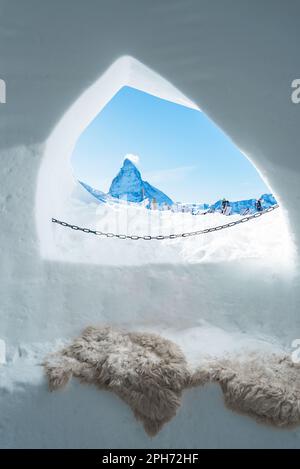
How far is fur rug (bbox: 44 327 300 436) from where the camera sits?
1783 mm

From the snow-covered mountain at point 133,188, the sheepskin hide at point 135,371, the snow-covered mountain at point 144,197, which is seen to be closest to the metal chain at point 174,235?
the snow-covered mountain at point 144,197

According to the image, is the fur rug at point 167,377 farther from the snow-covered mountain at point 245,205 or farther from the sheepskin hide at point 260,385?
the snow-covered mountain at point 245,205

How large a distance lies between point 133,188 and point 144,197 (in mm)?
233

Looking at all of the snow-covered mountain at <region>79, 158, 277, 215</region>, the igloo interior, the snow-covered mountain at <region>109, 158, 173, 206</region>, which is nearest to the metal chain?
the igloo interior

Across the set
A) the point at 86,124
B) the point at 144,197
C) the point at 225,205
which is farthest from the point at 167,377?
the point at 144,197

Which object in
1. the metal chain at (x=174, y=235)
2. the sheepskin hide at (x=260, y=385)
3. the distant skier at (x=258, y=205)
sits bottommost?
the sheepskin hide at (x=260, y=385)

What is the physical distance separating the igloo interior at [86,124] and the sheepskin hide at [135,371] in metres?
0.06

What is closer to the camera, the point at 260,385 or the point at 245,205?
the point at 260,385

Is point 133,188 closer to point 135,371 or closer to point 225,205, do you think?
point 225,205

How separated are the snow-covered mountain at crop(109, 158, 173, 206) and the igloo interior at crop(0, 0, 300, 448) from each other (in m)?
1.49

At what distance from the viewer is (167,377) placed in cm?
189

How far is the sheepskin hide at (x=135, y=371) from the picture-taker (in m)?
1.83
